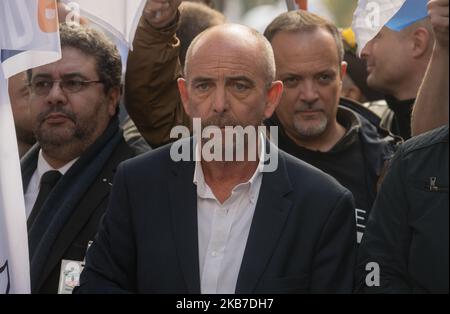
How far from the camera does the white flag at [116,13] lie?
4035 mm

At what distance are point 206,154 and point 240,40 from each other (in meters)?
0.47

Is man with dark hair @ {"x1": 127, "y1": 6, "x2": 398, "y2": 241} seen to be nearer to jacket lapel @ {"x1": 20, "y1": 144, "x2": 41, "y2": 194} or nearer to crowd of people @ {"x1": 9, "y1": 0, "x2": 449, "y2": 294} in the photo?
crowd of people @ {"x1": 9, "y1": 0, "x2": 449, "y2": 294}

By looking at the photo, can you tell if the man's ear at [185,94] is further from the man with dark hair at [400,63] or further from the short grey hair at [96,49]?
the man with dark hair at [400,63]

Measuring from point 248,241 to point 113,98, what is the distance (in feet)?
5.40

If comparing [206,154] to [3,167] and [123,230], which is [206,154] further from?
[3,167]

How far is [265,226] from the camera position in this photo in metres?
3.46

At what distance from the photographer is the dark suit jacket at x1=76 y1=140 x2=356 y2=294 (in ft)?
11.1

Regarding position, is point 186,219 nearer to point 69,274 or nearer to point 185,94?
point 185,94

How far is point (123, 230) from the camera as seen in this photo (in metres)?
3.52

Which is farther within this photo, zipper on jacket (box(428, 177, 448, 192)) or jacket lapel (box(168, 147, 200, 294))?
jacket lapel (box(168, 147, 200, 294))

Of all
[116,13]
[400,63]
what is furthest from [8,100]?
[400,63]

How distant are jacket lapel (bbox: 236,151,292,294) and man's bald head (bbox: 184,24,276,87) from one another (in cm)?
46

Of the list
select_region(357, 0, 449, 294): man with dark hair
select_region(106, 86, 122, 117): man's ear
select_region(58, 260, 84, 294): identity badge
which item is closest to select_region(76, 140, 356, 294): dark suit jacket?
select_region(357, 0, 449, 294): man with dark hair
